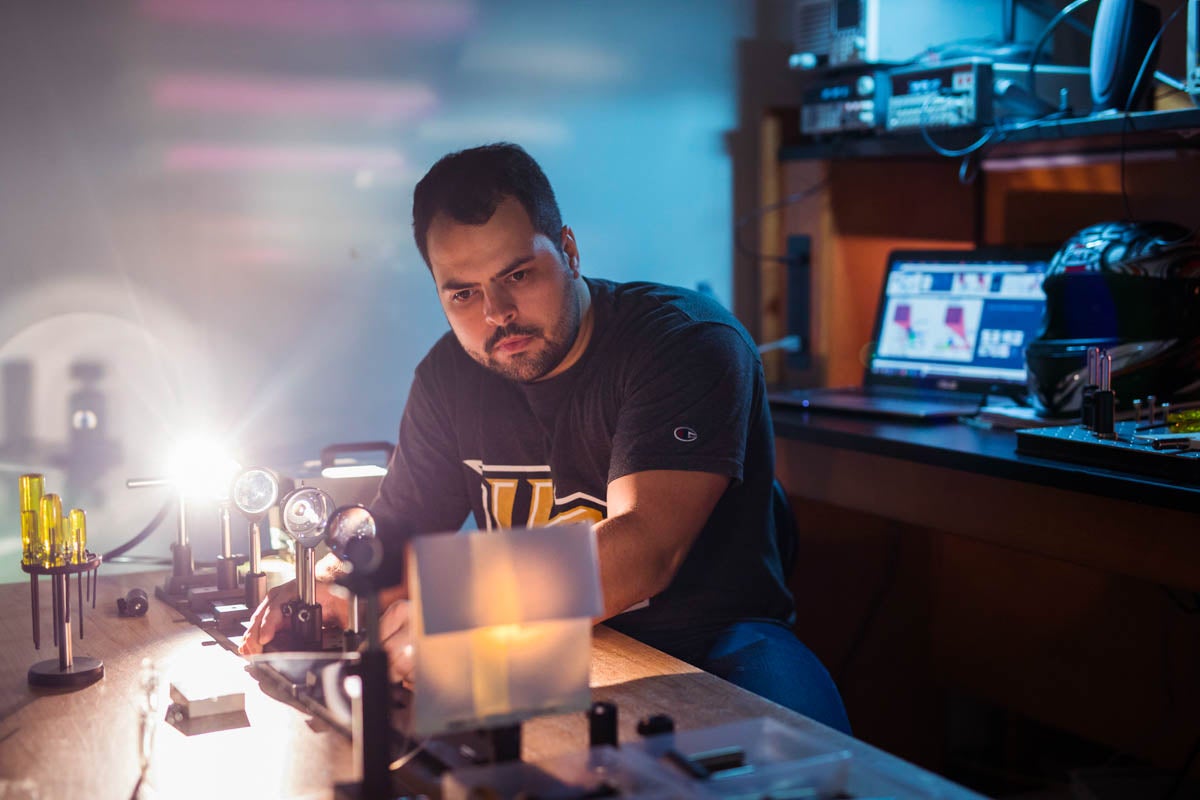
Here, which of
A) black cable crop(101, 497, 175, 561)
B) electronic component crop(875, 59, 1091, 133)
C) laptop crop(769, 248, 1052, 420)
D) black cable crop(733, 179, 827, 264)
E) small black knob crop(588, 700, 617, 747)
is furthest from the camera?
black cable crop(733, 179, 827, 264)

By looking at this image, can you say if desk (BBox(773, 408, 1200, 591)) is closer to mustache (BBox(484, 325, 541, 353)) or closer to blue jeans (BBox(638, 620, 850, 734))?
blue jeans (BBox(638, 620, 850, 734))

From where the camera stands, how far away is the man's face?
1.76m

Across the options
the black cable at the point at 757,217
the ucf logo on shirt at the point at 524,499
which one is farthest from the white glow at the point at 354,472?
the black cable at the point at 757,217

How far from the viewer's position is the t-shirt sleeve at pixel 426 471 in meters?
1.92

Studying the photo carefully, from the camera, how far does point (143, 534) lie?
2.46 meters

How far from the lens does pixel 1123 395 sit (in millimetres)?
2244

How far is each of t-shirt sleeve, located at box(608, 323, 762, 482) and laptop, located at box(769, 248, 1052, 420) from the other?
933 millimetres

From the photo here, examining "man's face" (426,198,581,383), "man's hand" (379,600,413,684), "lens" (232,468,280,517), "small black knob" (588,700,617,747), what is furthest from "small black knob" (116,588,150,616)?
"small black knob" (588,700,617,747)

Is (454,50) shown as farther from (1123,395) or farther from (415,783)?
(415,783)

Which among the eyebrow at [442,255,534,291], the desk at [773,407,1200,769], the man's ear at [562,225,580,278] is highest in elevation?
the man's ear at [562,225,580,278]

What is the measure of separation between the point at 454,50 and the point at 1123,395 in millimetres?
1597

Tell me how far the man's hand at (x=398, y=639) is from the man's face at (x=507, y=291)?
56 cm

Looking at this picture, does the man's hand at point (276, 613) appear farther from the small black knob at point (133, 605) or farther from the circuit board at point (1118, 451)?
the circuit board at point (1118, 451)

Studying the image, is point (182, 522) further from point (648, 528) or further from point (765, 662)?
point (765, 662)
